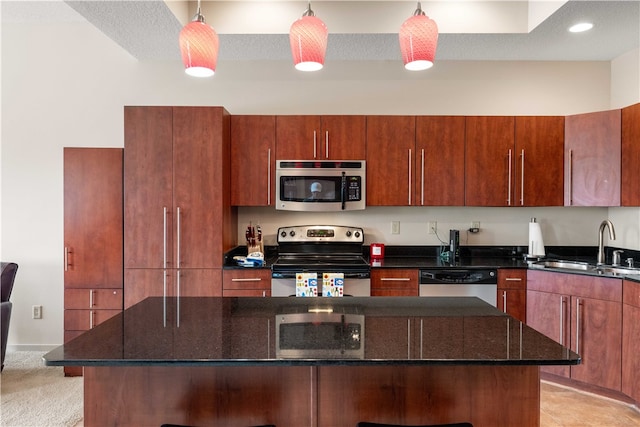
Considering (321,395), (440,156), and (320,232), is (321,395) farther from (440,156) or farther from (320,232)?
(440,156)

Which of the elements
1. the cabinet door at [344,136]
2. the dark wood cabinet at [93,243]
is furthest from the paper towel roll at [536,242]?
the dark wood cabinet at [93,243]

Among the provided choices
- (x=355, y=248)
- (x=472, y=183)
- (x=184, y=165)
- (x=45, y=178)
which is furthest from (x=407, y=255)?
(x=45, y=178)

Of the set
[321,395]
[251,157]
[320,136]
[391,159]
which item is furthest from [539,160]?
[321,395]

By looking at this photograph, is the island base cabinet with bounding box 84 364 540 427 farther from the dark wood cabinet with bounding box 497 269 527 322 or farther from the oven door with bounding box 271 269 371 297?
the dark wood cabinet with bounding box 497 269 527 322

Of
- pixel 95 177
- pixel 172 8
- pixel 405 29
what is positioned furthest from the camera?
pixel 95 177

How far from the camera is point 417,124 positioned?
11.1ft

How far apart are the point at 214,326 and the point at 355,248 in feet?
7.40

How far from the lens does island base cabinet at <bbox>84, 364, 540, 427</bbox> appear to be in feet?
4.50

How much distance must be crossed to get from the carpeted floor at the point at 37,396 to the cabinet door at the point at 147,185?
0.96 m

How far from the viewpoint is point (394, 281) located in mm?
3162

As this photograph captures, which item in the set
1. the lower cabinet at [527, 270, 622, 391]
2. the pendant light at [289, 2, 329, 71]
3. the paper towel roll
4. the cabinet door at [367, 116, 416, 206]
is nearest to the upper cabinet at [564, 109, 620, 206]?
the paper towel roll

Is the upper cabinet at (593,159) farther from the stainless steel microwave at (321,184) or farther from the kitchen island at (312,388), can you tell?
the kitchen island at (312,388)

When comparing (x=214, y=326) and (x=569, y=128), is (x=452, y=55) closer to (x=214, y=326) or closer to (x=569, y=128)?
(x=569, y=128)

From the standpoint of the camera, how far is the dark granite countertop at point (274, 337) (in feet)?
3.89
